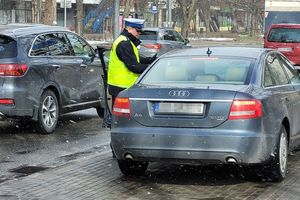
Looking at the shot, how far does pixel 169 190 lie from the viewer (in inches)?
257

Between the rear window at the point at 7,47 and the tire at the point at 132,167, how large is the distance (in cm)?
343

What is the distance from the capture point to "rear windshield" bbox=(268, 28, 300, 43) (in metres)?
23.8

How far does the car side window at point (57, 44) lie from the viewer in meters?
10.4

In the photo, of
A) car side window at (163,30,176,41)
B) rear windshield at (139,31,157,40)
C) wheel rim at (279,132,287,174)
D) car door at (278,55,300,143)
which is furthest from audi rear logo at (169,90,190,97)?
car side window at (163,30,176,41)

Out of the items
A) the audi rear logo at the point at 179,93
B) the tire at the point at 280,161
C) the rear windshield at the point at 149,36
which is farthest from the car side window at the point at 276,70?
the rear windshield at the point at 149,36

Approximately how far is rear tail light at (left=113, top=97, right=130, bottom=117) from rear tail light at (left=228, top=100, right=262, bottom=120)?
1.13 meters

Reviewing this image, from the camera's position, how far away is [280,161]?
6.69 m

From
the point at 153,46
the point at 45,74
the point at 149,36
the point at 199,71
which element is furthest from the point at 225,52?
the point at 149,36

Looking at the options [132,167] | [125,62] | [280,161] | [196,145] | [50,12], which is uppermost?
[50,12]

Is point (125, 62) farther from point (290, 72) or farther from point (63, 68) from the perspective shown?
point (63, 68)

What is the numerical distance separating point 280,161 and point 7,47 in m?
5.00

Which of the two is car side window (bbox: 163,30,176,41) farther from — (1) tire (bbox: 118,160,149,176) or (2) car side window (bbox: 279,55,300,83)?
(1) tire (bbox: 118,160,149,176)

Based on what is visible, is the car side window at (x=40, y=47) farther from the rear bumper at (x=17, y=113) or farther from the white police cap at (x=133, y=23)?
the white police cap at (x=133, y=23)

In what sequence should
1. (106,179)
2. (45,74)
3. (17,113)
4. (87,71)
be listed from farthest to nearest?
(87,71), (45,74), (17,113), (106,179)
